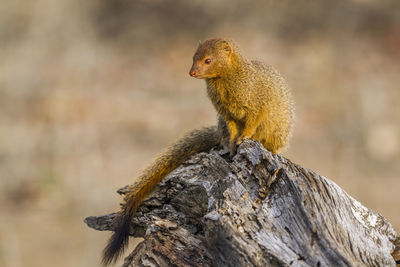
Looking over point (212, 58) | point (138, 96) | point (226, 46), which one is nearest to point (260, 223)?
point (212, 58)

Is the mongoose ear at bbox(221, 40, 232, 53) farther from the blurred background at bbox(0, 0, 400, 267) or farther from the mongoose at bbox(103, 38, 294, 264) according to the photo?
the blurred background at bbox(0, 0, 400, 267)

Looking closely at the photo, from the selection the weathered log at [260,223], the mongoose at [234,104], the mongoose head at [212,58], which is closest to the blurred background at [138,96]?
the mongoose at [234,104]

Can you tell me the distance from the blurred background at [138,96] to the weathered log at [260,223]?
530 centimetres

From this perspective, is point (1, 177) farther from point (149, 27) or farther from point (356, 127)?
point (356, 127)

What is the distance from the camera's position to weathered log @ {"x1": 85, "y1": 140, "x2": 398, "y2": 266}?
2588 mm

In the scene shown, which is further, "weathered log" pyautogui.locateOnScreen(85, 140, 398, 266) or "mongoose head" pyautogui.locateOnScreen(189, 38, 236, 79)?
"mongoose head" pyautogui.locateOnScreen(189, 38, 236, 79)

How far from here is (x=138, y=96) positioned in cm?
1052

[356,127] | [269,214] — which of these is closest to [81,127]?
[356,127]

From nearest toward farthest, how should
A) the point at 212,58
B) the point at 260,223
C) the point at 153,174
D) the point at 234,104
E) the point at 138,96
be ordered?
1. the point at 260,223
2. the point at 153,174
3. the point at 212,58
4. the point at 234,104
5. the point at 138,96

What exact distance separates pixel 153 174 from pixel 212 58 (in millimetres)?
803

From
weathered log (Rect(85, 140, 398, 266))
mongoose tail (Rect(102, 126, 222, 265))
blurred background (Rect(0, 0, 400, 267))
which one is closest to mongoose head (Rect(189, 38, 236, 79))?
mongoose tail (Rect(102, 126, 222, 265))

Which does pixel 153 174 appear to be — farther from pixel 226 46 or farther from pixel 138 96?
pixel 138 96

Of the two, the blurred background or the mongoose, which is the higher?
the blurred background

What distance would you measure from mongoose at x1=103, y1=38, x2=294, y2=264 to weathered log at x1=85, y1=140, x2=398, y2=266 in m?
0.56
